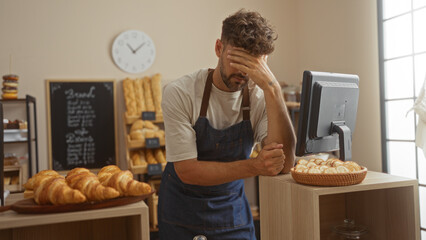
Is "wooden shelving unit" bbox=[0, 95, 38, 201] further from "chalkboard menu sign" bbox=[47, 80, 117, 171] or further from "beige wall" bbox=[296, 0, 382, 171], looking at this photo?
"beige wall" bbox=[296, 0, 382, 171]

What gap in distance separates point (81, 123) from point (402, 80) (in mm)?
3090

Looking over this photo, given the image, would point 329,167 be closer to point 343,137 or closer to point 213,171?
point 343,137

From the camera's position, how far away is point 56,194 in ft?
3.53

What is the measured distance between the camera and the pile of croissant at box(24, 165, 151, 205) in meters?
1.08

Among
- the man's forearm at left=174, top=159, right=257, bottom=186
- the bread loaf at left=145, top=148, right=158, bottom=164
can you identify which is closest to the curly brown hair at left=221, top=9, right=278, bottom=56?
the man's forearm at left=174, top=159, right=257, bottom=186

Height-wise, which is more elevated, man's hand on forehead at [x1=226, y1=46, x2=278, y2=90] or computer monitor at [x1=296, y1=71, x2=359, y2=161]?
man's hand on forehead at [x1=226, y1=46, x2=278, y2=90]

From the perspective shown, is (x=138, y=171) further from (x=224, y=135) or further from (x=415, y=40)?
(x=415, y=40)

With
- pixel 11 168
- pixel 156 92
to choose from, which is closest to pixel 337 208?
pixel 156 92

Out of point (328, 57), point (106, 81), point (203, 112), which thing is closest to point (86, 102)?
point (106, 81)

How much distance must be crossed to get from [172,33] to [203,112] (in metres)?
3.00

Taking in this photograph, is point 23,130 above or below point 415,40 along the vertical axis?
below

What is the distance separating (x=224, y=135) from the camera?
1.62m

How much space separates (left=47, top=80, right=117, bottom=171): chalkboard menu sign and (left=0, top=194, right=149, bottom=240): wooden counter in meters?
2.64

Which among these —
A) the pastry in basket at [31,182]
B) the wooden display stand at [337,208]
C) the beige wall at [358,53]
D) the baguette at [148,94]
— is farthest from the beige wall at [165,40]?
the pastry in basket at [31,182]
